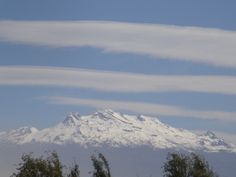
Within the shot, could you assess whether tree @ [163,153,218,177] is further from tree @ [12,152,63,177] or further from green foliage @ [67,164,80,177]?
tree @ [12,152,63,177]

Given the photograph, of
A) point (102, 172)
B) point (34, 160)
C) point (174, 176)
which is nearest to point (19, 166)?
point (34, 160)

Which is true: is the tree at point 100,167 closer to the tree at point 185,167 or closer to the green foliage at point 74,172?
the green foliage at point 74,172

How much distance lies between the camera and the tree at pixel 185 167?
114 m

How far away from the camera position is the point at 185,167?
377ft

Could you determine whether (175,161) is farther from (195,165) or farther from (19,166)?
(19,166)

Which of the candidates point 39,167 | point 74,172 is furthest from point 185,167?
point 39,167

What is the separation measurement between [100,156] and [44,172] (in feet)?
45.1

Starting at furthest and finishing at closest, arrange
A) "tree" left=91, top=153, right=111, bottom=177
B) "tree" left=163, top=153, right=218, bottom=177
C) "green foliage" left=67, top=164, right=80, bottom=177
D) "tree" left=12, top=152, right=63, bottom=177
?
1. "tree" left=163, top=153, right=218, bottom=177
2. "tree" left=91, top=153, right=111, bottom=177
3. "green foliage" left=67, top=164, right=80, bottom=177
4. "tree" left=12, top=152, right=63, bottom=177

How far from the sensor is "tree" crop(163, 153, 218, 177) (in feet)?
373

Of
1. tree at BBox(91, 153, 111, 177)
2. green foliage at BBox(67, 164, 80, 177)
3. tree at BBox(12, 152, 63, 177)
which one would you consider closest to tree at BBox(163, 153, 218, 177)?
tree at BBox(91, 153, 111, 177)

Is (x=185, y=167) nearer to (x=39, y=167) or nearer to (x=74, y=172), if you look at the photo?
(x=74, y=172)

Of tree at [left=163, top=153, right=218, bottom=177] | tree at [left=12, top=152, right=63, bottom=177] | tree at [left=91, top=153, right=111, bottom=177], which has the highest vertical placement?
tree at [left=163, top=153, right=218, bottom=177]

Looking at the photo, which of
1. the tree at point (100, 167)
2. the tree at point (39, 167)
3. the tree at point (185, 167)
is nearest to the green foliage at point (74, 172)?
the tree at point (39, 167)

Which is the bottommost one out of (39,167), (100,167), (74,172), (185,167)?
(39,167)
